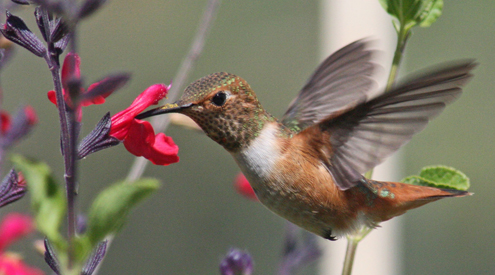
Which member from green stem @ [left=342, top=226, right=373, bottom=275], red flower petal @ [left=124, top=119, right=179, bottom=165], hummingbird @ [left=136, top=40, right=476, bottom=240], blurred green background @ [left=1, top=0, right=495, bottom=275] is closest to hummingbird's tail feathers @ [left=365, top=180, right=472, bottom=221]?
hummingbird @ [left=136, top=40, right=476, bottom=240]

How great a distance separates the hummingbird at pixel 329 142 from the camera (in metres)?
1.01

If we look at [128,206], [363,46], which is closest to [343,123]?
[363,46]

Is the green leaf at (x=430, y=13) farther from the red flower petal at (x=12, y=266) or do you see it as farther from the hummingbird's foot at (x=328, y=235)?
the red flower petal at (x=12, y=266)

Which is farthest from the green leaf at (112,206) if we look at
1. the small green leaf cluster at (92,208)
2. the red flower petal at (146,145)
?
the red flower petal at (146,145)

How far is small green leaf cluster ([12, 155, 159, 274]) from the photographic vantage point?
547 millimetres

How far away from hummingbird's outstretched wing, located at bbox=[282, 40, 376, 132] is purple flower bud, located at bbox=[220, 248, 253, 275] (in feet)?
1.30

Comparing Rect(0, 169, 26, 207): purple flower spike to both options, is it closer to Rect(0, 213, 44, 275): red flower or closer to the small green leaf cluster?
the small green leaf cluster

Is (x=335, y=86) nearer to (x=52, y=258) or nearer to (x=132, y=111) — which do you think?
(x=132, y=111)

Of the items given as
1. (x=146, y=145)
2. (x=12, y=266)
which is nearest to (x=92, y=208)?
(x=146, y=145)

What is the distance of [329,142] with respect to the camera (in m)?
1.16

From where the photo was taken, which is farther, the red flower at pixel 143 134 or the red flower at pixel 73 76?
the red flower at pixel 143 134

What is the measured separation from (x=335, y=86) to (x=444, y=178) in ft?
1.23

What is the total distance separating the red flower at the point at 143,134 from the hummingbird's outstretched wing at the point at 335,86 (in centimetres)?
44

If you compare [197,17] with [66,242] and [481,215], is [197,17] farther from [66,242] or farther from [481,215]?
[66,242]
